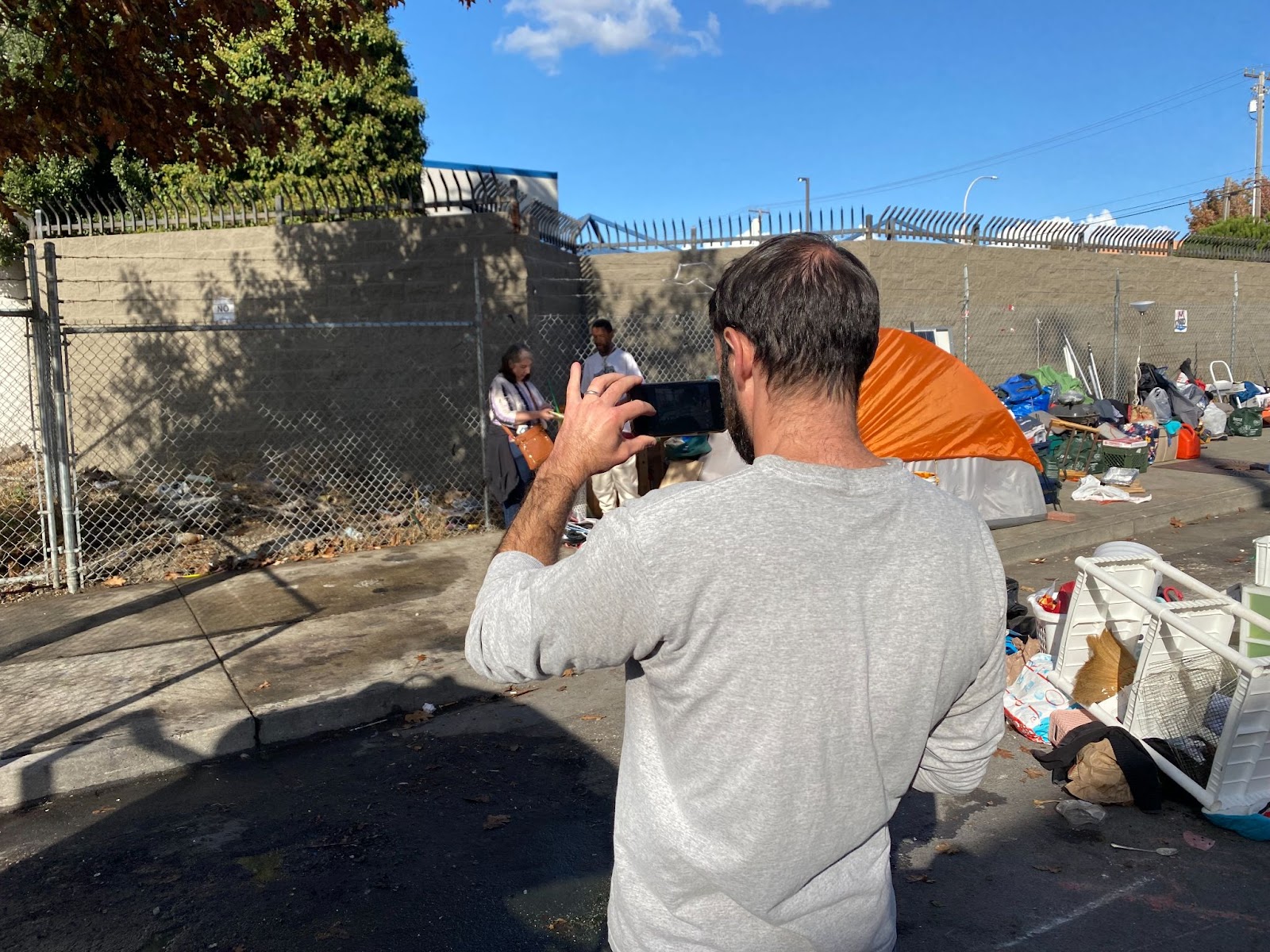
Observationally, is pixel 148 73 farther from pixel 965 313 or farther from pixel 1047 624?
pixel 965 313

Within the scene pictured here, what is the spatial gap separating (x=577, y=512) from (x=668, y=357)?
12.8 feet

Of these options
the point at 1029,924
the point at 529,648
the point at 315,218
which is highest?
the point at 315,218

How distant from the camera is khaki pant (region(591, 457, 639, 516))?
9.14 m

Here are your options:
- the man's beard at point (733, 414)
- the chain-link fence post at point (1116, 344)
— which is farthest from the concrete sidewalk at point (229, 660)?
the chain-link fence post at point (1116, 344)

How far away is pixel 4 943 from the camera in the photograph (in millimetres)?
3307

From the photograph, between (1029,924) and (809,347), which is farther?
(1029,924)

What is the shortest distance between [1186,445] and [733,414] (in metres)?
13.7

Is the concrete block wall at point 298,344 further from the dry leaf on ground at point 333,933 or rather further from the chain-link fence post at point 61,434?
the dry leaf on ground at point 333,933

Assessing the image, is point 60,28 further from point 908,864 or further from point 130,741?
point 908,864

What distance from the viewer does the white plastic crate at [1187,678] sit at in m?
3.79

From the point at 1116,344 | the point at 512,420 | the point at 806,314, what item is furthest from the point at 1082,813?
the point at 1116,344

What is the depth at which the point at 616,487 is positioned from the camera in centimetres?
922

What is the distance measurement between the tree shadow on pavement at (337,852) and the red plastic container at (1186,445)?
1118 cm

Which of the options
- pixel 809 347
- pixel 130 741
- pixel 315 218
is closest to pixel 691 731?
pixel 809 347
